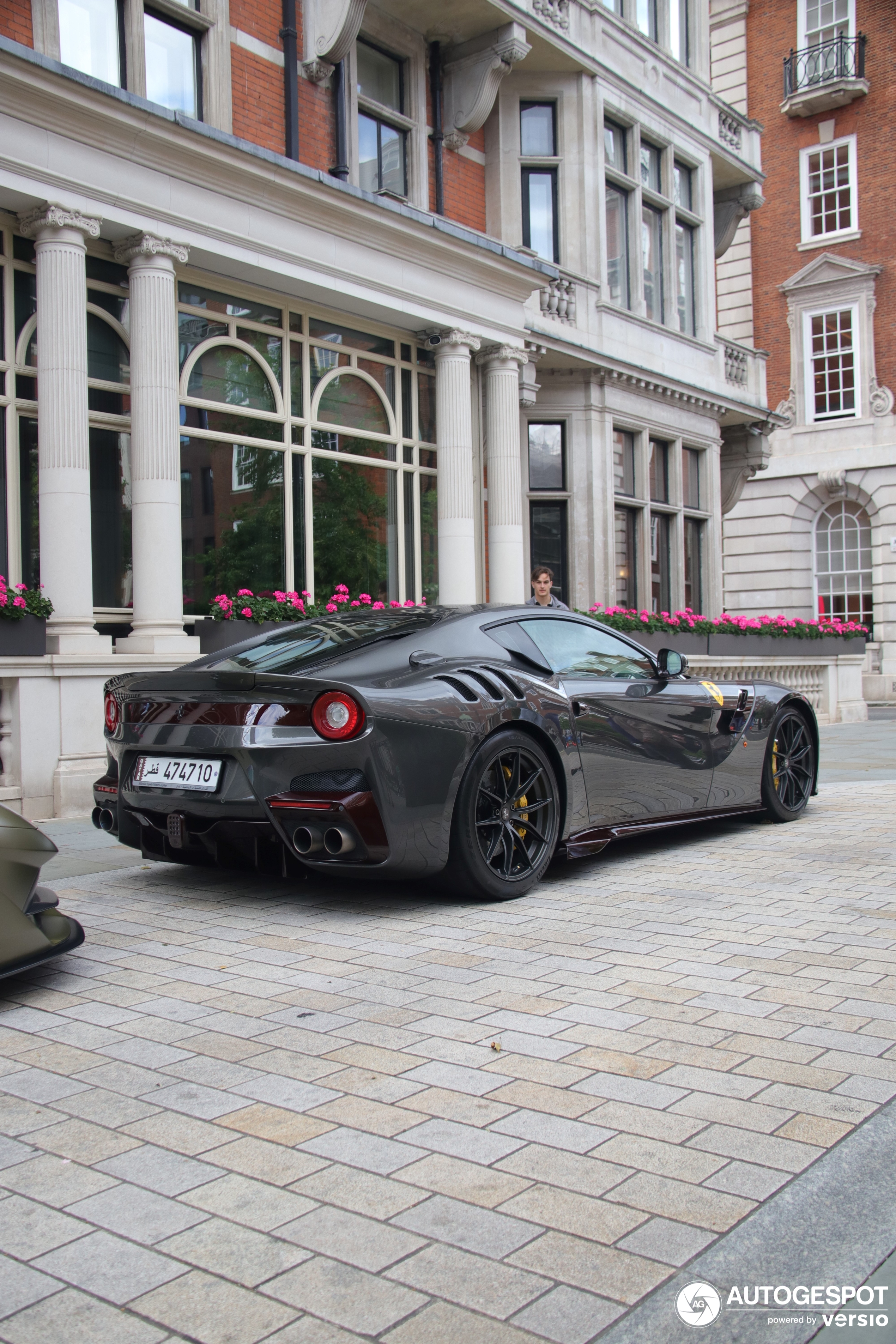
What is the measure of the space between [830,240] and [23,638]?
88.9 ft

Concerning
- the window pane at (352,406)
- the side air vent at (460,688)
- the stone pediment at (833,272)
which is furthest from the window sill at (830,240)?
the side air vent at (460,688)

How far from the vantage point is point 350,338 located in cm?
1321

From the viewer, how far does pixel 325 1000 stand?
3711 millimetres

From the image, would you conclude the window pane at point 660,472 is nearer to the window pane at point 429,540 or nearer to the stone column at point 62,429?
the window pane at point 429,540

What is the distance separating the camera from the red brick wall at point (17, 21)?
10.1m

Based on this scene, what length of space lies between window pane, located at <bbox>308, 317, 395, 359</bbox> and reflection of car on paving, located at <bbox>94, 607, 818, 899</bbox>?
764 cm

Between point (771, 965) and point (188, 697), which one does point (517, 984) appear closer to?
point (771, 965)

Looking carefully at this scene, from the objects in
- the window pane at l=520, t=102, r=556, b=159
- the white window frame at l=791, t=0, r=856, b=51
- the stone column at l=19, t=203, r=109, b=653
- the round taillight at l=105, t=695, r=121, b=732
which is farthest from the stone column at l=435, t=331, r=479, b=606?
the white window frame at l=791, t=0, r=856, b=51

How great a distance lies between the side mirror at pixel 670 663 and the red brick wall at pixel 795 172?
25.3 m

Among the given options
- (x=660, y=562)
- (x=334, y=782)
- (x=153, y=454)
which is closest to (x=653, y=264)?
(x=660, y=562)

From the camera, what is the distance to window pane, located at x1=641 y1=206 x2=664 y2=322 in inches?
749

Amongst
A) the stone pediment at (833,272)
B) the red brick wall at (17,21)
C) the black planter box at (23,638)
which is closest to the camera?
the black planter box at (23,638)

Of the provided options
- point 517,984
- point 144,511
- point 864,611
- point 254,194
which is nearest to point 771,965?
point 517,984

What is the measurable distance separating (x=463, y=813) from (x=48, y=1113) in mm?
2423
